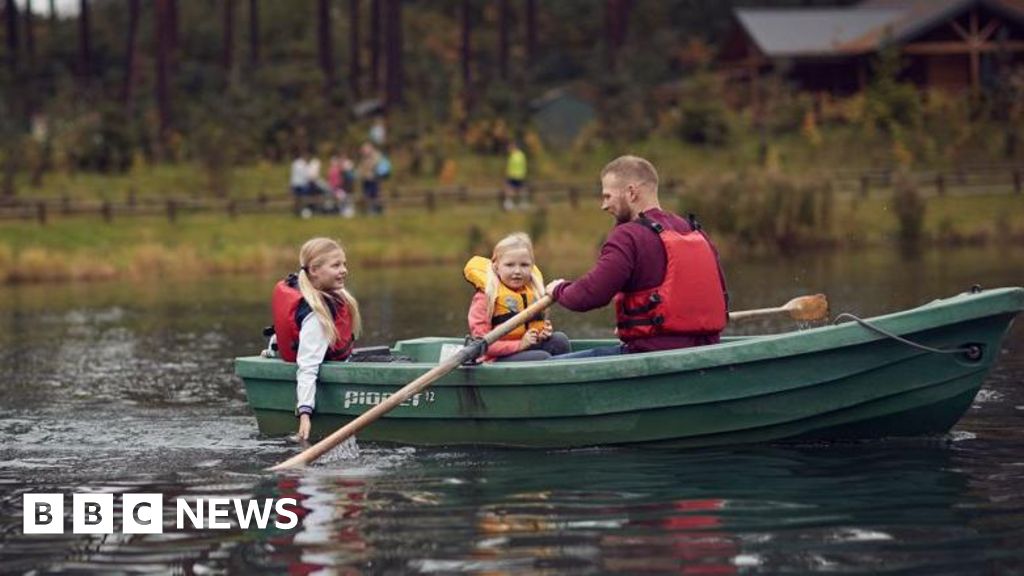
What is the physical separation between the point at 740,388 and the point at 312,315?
306 centimetres

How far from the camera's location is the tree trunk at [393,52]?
54.5 m

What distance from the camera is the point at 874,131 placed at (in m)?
51.3

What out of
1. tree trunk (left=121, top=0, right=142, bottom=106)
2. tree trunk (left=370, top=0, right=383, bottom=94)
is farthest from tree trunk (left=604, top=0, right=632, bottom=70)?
tree trunk (left=121, top=0, right=142, bottom=106)

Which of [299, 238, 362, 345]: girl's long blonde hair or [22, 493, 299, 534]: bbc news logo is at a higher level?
[299, 238, 362, 345]: girl's long blonde hair

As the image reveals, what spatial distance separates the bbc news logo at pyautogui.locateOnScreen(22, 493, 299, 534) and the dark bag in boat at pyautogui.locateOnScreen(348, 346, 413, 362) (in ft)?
9.53

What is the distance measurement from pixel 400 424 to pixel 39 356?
921cm

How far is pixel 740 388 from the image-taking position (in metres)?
12.4

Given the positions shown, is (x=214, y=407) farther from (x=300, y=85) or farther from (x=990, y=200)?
(x=300, y=85)

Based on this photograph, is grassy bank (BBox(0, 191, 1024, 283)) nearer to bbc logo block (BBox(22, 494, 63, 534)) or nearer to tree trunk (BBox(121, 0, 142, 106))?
tree trunk (BBox(121, 0, 142, 106))

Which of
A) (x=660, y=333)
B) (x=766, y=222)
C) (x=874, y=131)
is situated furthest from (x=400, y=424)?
(x=874, y=131)

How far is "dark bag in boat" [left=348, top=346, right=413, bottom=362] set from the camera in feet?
47.3

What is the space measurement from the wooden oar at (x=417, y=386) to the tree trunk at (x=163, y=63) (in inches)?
1509

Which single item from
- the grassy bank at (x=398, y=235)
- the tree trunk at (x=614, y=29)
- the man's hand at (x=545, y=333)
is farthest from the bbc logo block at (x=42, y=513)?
the tree trunk at (x=614, y=29)

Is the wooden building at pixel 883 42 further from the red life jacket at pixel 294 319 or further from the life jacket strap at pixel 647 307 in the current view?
the life jacket strap at pixel 647 307
